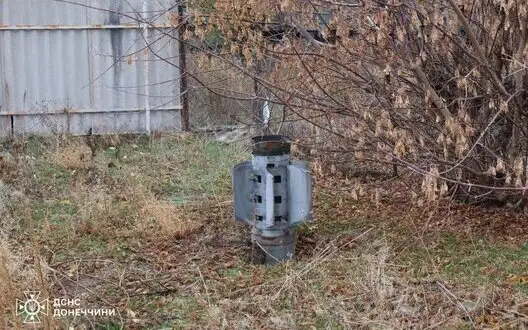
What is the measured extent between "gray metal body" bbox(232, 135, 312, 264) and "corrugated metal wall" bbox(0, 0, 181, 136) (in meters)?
6.23

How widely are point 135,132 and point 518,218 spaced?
692 cm

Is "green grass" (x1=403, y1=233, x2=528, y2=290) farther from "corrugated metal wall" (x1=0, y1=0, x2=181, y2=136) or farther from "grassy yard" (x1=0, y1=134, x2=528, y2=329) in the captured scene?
"corrugated metal wall" (x1=0, y1=0, x2=181, y2=136)

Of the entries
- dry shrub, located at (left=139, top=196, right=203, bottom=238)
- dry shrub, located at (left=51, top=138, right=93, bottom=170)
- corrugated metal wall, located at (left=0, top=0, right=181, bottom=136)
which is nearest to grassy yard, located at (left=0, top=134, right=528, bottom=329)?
dry shrub, located at (left=139, top=196, right=203, bottom=238)

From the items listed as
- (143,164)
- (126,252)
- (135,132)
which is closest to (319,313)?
(126,252)

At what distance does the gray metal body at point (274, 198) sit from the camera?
15.0ft

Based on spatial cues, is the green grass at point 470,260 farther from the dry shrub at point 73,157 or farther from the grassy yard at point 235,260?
the dry shrub at point 73,157

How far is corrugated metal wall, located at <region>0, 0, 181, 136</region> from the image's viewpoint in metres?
10.8

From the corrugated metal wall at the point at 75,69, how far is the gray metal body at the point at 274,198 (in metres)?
6.23

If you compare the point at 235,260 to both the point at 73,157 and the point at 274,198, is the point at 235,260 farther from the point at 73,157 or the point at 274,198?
the point at 73,157

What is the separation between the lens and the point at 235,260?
15.9 ft

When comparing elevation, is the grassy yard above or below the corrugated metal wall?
below

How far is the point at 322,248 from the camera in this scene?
4.95 meters

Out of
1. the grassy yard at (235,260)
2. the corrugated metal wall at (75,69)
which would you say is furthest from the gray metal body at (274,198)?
the corrugated metal wall at (75,69)

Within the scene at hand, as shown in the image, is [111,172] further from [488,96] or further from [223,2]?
[488,96]
